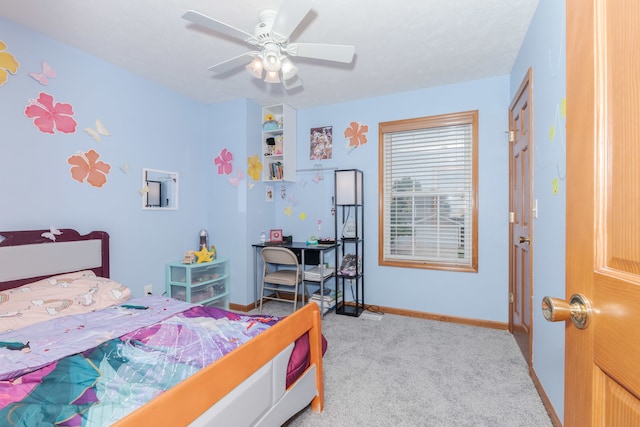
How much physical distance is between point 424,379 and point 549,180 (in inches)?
59.8

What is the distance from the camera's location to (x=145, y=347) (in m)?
1.46

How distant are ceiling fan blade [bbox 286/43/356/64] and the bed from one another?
158 centimetres

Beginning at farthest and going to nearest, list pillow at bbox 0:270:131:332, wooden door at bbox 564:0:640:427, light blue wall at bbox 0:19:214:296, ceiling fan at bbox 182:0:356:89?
1. light blue wall at bbox 0:19:214:296
2. pillow at bbox 0:270:131:332
3. ceiling fan at bbox 182:0:356:89
4. wooden door at bbox 564:0:640:427

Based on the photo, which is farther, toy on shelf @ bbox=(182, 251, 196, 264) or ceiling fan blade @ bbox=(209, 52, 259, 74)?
toy on shelf @ bbox=(182, 251, 196, 264)

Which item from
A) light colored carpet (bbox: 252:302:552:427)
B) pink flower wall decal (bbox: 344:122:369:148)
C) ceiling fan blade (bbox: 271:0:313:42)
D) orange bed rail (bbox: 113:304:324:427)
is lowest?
light colored carpet (bbox: 252:302:552:427)

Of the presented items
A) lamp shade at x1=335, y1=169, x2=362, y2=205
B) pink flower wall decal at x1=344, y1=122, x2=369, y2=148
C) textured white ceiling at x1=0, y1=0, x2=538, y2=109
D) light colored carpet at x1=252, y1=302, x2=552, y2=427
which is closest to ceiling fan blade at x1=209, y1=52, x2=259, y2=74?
textured white ceiling at x1=0, y1=0, x2=538, y2=109

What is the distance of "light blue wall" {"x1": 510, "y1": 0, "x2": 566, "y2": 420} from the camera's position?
60.9 inches

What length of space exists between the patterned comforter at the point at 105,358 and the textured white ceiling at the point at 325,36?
6.51 feet

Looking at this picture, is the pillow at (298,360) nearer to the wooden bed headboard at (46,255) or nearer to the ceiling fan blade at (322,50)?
the ceiling fan blade at (322,50)

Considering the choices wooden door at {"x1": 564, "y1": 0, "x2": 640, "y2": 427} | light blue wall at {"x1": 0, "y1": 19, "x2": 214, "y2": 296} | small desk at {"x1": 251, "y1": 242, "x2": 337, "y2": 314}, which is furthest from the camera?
small desk at {"x1": 251, "y1": 242, "x2": 337, "y2": 314}

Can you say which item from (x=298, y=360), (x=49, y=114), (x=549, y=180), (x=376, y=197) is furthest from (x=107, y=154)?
(x=549, y=180)

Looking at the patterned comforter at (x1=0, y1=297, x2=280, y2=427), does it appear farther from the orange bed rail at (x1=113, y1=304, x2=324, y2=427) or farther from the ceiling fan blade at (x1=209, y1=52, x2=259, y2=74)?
the ceiling fan blade at (x1=209, y1=52, x2=259, y2=74)

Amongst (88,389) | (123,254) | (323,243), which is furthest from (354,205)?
(88,389)

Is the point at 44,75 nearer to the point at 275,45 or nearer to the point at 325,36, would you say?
the point at 275,45
